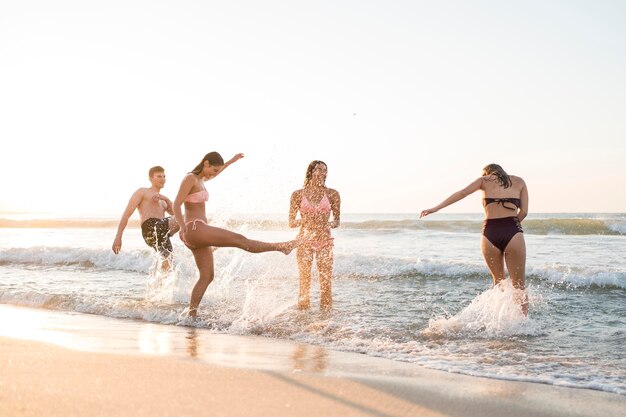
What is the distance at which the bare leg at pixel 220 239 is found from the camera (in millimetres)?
6324

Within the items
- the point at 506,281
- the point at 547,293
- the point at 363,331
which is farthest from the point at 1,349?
the point at 547,293

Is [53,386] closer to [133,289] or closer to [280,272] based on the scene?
[133,289]

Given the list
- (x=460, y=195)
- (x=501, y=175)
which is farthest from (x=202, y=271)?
(x=501, y=175)

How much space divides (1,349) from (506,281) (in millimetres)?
5091

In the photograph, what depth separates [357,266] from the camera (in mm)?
13047

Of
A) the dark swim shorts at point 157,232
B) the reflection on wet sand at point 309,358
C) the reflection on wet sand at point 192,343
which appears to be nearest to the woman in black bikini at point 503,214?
the reflection on wet sand at point 309,358

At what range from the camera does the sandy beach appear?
10.3 feet

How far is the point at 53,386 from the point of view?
134 inches

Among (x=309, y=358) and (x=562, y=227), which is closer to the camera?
(x=309, y=358)

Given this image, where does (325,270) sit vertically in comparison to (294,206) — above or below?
below

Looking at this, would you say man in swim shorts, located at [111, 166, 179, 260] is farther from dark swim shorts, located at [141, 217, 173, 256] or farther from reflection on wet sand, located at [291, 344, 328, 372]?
reflection on wet sand, located at [291, 344, 328, 372]

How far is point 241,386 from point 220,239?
291 cm

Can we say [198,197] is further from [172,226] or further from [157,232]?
[157,232]

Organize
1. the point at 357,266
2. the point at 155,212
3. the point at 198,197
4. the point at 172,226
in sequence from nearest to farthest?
the point at 198,197 → the point at 172,226 → the point at 155,212 → the point at 357,266
